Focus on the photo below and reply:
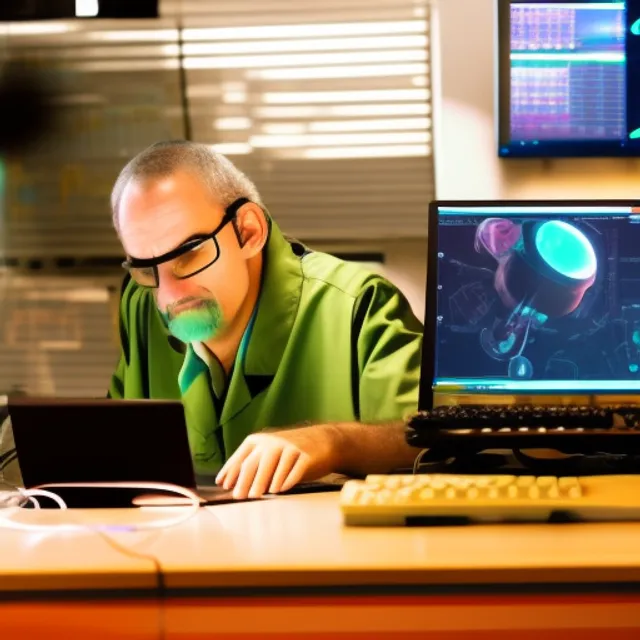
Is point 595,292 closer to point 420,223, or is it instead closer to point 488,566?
point 420,223

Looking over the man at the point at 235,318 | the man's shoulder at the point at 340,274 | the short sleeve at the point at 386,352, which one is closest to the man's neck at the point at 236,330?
the man at the point at 235,318

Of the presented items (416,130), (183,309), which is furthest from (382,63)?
(183,309)

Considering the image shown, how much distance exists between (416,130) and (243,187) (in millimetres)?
411

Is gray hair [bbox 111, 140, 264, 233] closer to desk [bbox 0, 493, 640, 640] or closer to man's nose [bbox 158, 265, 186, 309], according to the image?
man's nose [bbox 158, 265, 186, 309]

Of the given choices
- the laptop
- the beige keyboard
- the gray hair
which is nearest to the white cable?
the laptop

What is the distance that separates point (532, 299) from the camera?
5.27 ft

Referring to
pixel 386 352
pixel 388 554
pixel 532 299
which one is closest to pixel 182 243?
pixel 386 352

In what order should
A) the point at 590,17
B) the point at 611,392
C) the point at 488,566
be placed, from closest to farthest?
the point at 488,566
the point at 611,392
the point at 590,17

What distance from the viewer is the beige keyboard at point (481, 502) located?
1.16 meters

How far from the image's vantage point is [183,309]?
192 cm

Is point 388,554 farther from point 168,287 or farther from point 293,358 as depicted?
point 168,287

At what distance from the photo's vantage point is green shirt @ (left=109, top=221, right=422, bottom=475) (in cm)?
186

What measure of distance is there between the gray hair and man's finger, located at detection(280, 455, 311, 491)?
2.20 feet

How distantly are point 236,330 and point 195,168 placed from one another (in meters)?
0.38
